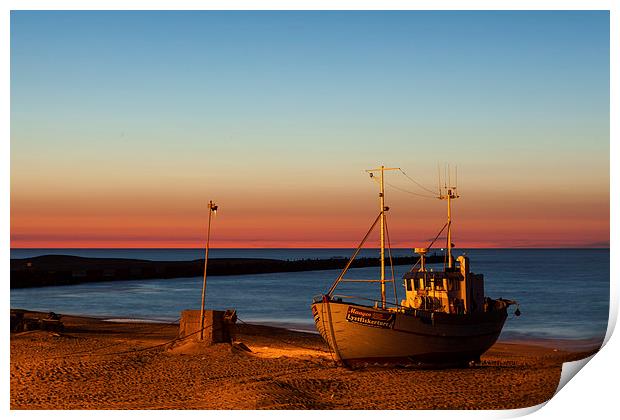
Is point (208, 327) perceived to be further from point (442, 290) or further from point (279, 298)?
point (279, 298)

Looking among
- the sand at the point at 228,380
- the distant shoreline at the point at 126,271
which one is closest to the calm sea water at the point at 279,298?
the distant shoreline at the point at 126,271

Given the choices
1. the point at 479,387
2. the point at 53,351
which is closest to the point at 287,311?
the point at 53,351

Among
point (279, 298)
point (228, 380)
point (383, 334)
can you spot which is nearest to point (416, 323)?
point (383, 334)

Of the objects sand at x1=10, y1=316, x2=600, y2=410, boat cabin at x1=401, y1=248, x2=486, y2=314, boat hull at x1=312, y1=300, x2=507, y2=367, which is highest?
boat cabin at x1=401, y1=248, x2=486, y2=314

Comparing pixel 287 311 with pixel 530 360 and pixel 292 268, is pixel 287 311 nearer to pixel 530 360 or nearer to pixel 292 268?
pixel 530 360

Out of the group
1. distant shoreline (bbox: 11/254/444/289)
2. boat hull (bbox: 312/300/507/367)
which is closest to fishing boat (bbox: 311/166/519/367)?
boat hull (bbox: 312/300/507/367)

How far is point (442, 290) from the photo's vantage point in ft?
71.4

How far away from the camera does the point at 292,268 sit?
9375 centimetres

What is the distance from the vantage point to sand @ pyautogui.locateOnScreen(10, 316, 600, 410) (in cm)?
1584

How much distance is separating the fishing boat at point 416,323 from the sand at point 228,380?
475 millimetres

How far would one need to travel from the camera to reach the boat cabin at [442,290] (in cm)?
2166

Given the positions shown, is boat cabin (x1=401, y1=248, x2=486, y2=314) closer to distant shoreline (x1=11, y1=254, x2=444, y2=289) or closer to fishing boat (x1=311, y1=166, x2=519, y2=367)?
fishing boat (x1=311, y1=166, x2=519, y2=367)

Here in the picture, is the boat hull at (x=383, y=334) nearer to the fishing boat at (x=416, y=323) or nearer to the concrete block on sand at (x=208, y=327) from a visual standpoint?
the fishing boat at (x=416, y=323)

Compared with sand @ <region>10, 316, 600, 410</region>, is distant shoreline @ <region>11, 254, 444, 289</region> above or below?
above
